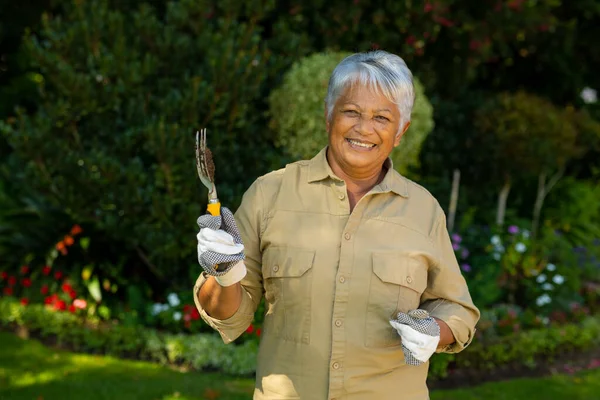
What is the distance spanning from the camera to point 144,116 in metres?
5.48

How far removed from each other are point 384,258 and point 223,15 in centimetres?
402

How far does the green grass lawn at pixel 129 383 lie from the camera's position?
184 inches

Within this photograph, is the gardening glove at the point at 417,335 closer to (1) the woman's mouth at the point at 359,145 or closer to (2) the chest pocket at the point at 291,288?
(2) the chest pocket at the point at 291,288

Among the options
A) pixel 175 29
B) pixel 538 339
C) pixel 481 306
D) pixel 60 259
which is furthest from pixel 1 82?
pixel 538 339

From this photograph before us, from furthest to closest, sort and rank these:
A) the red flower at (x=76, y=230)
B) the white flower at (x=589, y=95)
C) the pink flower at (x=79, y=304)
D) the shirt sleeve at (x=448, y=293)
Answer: the white flower at (x=589, y=95)
the red flower at (x=76, y=230)
the pink flower at (x=79, y=304)
the shirt sleeve at (x=448, y=293)

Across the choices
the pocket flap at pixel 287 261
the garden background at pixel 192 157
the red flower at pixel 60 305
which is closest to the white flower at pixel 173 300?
the garden background at pixel 192 157

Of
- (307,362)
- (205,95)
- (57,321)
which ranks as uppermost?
(205,95)

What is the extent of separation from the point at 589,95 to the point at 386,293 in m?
8.35

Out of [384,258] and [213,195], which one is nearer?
[213,195]

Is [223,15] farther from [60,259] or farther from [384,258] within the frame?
[384,258]

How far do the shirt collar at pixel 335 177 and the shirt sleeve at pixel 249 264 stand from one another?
18 centimetres

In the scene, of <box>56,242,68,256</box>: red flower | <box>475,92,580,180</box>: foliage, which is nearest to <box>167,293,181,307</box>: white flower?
<box>56,242,68,256</box>: red flower

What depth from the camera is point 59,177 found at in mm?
5473

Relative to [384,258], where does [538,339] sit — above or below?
below
